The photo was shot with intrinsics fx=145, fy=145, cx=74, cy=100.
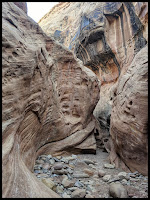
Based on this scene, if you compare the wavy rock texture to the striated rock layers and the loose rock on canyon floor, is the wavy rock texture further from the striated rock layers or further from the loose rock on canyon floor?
the striated rock layers

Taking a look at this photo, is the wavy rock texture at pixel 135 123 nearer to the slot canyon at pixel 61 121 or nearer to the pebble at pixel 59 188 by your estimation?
the slot canyon at pixel 61 121

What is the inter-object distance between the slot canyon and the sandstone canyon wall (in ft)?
0.13

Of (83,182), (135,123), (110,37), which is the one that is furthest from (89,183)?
(110,37)

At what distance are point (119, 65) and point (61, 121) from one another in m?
9.08

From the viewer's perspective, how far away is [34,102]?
4020 millimetres

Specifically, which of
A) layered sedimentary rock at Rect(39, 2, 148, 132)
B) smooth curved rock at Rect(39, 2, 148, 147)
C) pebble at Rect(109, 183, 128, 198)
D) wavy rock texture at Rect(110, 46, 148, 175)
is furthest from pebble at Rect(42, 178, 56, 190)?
layered sedimentary rock at Rect(39, 2, 148, 132)

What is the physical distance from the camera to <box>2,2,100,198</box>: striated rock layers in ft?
8.16

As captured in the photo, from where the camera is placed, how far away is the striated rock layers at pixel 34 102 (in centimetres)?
249

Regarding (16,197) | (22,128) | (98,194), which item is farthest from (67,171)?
(16,197)

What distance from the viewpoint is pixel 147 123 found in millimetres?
3650

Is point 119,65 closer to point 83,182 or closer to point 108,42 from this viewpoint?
point 108,42

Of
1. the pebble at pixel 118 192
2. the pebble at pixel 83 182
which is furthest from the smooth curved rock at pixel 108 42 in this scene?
the pebble at pixel 118 192

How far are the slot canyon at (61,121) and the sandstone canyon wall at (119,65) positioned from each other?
0.04 meters

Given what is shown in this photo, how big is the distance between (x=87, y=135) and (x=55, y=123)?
2.26m
